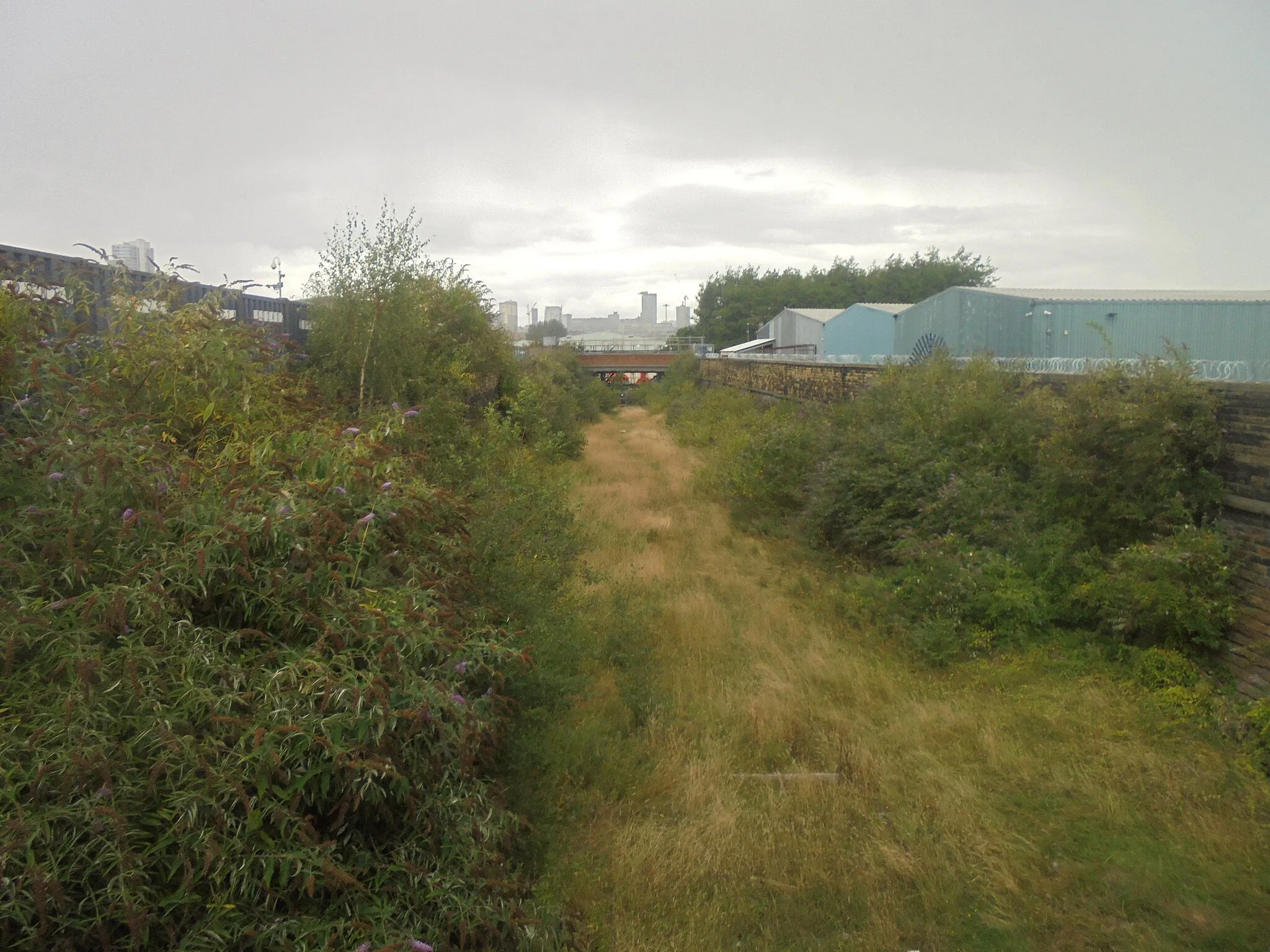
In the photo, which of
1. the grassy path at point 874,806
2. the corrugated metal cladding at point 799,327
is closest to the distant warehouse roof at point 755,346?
the corrugated metal cladding at point 799,327

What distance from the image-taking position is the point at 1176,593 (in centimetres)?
702

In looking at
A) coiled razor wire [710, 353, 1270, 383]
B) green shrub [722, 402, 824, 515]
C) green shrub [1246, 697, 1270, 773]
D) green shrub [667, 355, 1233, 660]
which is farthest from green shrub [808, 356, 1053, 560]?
green shrub [1246, 697, 1270, 773]

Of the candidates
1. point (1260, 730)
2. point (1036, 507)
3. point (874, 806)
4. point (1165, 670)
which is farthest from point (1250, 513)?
point (874, 806)

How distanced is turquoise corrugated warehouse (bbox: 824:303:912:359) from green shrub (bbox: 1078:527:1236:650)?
1539cm

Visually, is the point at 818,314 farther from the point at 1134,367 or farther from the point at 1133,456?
the point at 1133,456

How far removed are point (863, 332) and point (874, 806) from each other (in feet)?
75.8

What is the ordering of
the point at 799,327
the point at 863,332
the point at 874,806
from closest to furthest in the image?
the point at 874,806 < the point at 863,332 < the point at 799,327

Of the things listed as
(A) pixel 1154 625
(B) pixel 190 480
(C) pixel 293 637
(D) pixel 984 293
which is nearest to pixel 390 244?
(B) pixel 190 480

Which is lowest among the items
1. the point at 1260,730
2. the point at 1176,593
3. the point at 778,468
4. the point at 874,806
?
the point at 874,806

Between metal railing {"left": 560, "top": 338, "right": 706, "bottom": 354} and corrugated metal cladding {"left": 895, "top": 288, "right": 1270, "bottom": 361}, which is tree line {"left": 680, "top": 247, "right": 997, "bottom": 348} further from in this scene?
corrugated metal cladding {"left": 895, "top": 288, "right": 1270, "bottom": 361}

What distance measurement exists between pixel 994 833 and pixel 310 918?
4.14m

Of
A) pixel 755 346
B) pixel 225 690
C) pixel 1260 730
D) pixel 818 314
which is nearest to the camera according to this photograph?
pixel 225 690

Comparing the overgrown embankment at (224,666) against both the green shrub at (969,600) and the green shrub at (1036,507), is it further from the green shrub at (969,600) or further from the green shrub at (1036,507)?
the green shrub at (1036,507)

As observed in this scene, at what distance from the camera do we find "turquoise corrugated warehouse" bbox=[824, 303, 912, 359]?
25.1 m
